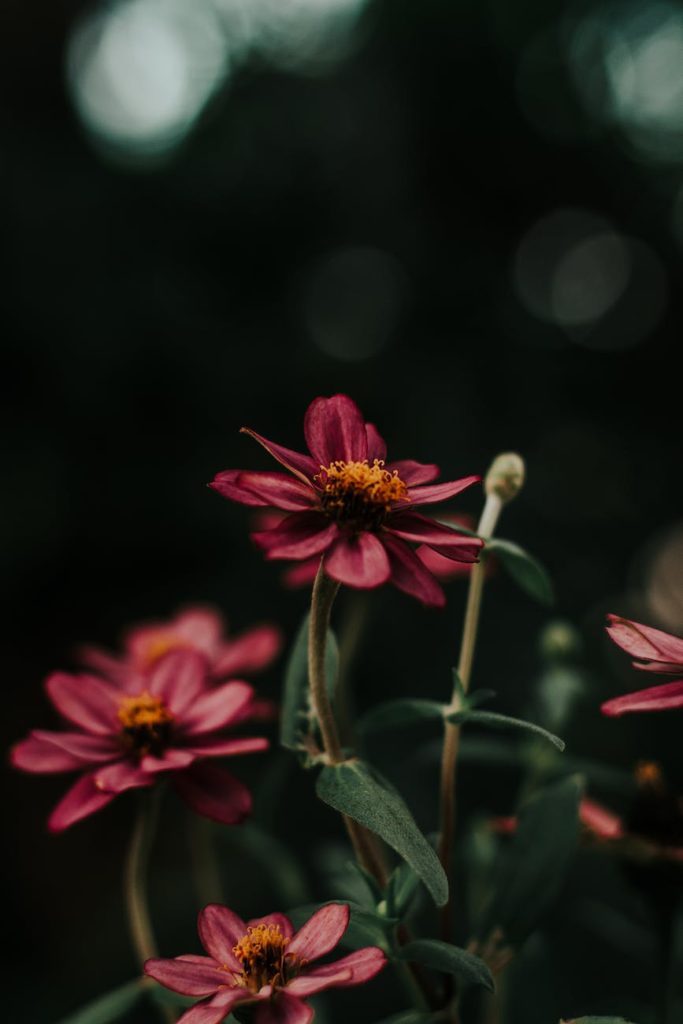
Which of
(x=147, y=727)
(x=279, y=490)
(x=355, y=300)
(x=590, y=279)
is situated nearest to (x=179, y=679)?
(x=147, y=727)

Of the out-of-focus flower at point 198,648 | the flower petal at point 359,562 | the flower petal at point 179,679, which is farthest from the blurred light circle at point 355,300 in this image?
the flower petal at point 359,562

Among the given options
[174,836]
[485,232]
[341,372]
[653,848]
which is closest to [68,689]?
[653,848]

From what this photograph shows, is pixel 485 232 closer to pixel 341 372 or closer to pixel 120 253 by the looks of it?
pixel 341 372

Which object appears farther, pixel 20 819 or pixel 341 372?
pixel 341 372

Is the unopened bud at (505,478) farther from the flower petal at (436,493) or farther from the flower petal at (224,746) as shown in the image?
the flower petal at (224,746)

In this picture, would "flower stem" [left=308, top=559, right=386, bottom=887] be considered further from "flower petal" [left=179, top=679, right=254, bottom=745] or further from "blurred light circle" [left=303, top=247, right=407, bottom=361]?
"blurred light circle" [left=303, top=247, right=407, bottom=361]

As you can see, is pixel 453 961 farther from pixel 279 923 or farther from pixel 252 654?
pixel 252 654
